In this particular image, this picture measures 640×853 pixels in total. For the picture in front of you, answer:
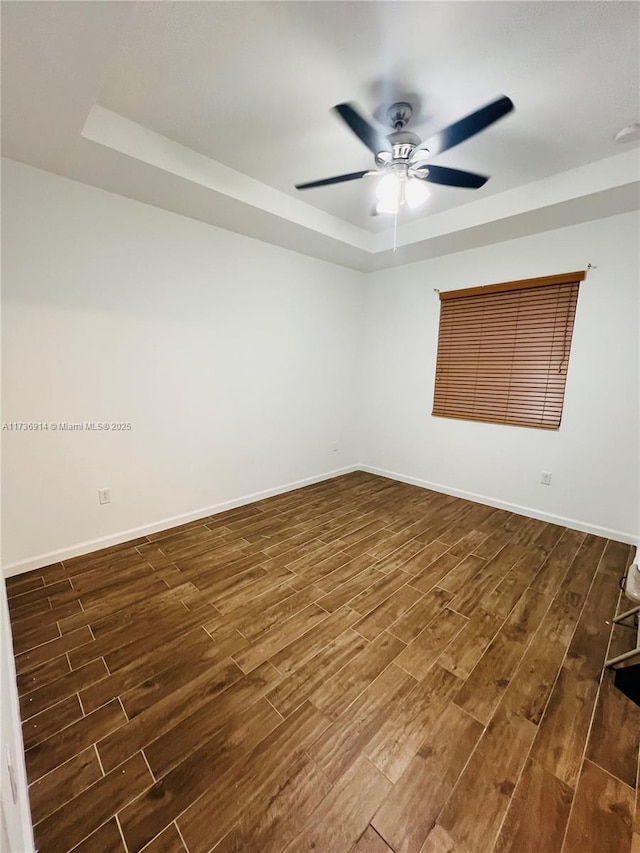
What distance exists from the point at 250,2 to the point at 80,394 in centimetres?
227

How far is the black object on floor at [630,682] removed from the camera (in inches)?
60.6

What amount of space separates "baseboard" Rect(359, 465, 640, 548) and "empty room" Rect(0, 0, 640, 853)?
3 centimetres

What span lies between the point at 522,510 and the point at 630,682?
1957 mm

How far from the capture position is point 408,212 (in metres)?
3.10

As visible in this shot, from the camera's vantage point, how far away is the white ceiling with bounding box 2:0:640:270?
1392 millimetres

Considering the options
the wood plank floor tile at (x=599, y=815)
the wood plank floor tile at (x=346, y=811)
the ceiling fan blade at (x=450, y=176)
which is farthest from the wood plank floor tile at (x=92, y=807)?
the ceiling fan blade at (x=450, y=176)

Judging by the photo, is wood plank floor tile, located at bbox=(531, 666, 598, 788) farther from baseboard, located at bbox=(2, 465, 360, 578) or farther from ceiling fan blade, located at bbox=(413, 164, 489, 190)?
baseboard, located at bbox=(2, 465, 360, 578)

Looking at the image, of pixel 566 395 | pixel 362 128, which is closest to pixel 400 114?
pixel 362 128

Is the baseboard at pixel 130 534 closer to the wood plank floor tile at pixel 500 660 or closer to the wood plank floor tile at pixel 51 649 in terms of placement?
the wood plank floor tile at pixel 51 649

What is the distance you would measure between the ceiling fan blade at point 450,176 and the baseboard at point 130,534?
297 cm

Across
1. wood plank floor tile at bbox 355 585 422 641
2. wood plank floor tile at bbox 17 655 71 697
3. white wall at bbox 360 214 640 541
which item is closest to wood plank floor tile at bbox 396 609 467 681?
wood plank floor tile at bbox 355 585 422 641

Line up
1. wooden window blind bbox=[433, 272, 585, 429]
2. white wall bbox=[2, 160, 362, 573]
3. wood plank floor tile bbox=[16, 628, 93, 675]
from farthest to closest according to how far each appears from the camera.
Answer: wooden window blind bbox=[433, 272, 585, 429] → white wall bbox=[2, 160, 362, 573] → wood plank floor tile bbox=[16, 628, 93, 675]

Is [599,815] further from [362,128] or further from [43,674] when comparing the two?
[362,128]

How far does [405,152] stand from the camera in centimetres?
188
